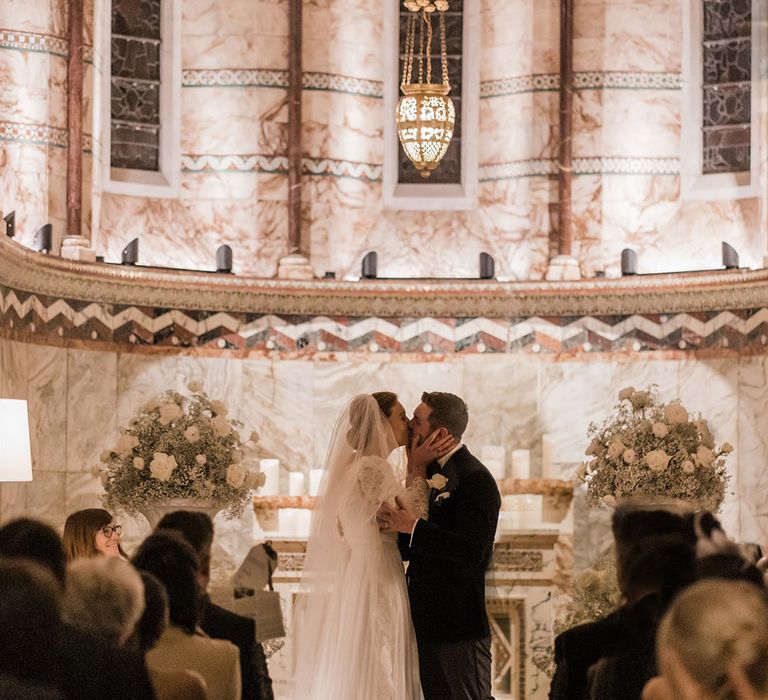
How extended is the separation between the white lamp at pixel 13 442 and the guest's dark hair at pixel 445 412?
95.9 inches

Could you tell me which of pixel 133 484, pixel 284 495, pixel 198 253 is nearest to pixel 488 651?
pixel 133 484

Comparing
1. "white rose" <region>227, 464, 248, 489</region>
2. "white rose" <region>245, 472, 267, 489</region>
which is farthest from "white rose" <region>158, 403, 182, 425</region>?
"white rose" <region>245, 472, 267, 489</region>

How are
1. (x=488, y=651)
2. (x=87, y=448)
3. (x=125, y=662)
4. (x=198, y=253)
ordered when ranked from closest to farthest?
(x=125, y=662), (x=488, y=651), (x=87, y=448), (x=198, y=253)

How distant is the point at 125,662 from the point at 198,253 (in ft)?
33.3

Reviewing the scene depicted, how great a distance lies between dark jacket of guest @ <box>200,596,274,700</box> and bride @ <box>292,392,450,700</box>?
305 centimetres

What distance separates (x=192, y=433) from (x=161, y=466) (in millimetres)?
328

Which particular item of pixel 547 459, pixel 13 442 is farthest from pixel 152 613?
pixel 547 459

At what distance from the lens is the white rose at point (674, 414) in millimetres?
10211

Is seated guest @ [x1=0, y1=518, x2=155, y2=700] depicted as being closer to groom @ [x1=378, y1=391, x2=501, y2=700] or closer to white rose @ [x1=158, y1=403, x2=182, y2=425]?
groom @ [x1=378, y1=391, x2=501, y2=700]

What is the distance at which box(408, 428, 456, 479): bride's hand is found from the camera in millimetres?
7352

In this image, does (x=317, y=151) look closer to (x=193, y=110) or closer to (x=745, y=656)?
(x=193, y=110)

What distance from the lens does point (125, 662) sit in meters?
3.47

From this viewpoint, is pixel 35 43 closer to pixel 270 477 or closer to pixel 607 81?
pixel 270 477

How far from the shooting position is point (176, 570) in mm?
4184
